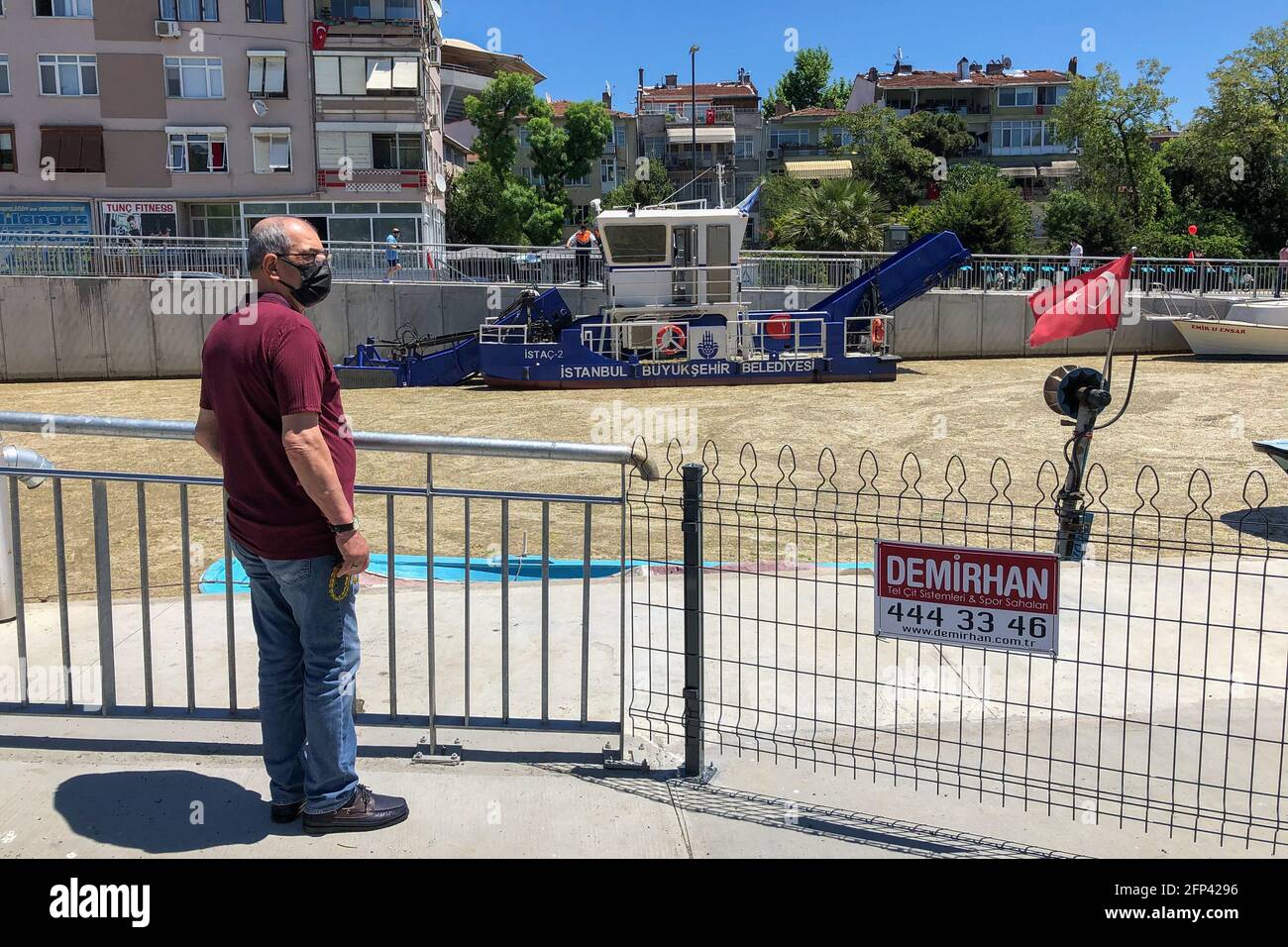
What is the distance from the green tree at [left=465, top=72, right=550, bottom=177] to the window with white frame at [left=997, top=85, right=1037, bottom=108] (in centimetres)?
3471

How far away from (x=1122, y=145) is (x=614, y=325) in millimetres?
31036

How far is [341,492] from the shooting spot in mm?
3314

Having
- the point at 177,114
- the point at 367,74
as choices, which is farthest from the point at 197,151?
the point at 367,74

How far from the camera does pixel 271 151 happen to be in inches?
1554

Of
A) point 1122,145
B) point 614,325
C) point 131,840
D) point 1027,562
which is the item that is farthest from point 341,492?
point 1122,145

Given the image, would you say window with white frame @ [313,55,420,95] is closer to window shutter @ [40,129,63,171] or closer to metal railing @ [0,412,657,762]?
window shutter @ [40,129,63,171]

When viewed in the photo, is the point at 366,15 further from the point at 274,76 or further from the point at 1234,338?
the point at 1234,338

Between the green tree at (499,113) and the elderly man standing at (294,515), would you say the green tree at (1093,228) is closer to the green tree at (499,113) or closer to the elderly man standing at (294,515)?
the green tree at (499,113)

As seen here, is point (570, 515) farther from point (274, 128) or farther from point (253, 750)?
point (274, 128)

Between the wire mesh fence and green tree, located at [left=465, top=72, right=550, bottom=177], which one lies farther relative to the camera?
green tree, located at [left=465, top=72, right=550, bottom=177]

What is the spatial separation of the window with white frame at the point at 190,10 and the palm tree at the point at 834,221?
2104 centimetres

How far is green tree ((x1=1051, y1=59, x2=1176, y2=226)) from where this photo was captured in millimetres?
42406

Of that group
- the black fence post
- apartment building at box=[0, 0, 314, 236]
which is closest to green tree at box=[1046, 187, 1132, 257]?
apartment building at box=[0, 0, 314, 236]

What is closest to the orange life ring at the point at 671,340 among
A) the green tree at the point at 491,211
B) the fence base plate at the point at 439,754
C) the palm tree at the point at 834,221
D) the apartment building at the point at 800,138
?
the palm tree at the point at 834,221
